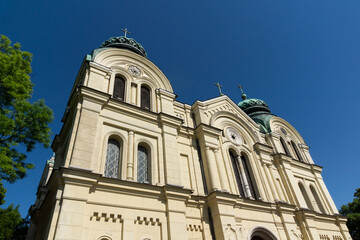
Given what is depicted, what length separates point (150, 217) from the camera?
9617 millimetres

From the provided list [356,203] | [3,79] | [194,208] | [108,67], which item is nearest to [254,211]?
[194,208]

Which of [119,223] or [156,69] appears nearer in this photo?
[119,223]

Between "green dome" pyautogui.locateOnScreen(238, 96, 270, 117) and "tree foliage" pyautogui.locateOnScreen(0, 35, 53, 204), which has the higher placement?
"green dome" pyautogui.locateOnScreen(238, 96, 270, 117)

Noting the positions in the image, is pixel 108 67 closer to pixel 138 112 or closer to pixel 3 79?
pixel 138 112

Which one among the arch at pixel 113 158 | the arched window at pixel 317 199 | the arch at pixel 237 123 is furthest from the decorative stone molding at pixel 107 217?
the arched window at pixel 317 199

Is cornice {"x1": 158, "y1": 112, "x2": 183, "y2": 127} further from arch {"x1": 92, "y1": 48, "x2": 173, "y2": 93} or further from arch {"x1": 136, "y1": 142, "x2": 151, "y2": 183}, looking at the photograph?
arch {"x1": 92, "y1": 48, "x2": 173, "y2": 93}

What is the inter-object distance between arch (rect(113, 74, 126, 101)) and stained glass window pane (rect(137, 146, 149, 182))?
3.49 metres

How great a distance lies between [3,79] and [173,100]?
915cm

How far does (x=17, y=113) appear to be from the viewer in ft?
35.4

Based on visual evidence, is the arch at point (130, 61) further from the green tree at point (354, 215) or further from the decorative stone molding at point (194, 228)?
the green tree at point (354, 215)

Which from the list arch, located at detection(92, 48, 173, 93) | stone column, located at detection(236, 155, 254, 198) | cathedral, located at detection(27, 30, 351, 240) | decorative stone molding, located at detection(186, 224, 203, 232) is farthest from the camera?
stone column, located at detection(236, 155, 254, 198)

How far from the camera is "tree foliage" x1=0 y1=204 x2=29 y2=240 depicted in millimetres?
18188

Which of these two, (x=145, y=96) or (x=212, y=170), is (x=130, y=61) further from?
(x=212, y=170)

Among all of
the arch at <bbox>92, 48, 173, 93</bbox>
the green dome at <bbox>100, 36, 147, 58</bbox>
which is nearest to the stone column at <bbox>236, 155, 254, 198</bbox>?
the arch at <bbox>92, 48, 173, 93</bbox>
